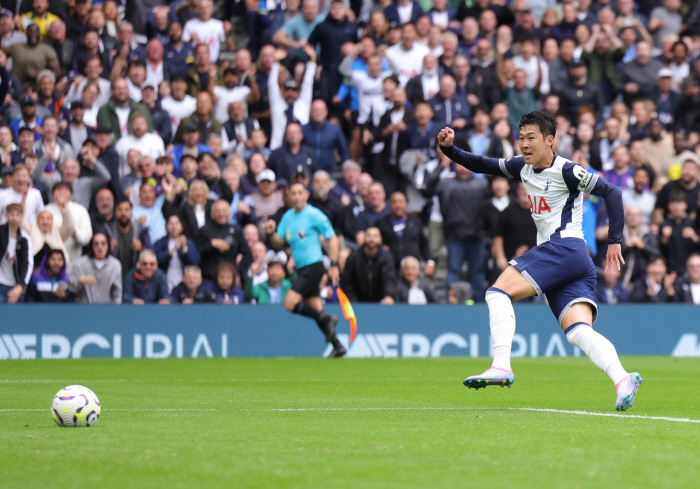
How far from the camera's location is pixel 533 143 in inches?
288

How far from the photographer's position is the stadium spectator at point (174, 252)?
49.4 feet

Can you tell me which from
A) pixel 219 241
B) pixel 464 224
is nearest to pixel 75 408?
pixel 219 241

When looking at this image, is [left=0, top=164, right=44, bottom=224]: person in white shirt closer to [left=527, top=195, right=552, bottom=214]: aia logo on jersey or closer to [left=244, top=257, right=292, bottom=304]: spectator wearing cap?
[left=244, top=257, right=292, bottom=304]: spectator wearing cap

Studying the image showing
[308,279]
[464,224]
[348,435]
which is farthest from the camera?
[464,224]

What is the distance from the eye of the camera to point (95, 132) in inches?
623

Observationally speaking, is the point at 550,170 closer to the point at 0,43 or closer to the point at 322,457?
the point at 322,457

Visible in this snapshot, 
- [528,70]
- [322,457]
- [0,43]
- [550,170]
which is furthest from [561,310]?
[0,43]

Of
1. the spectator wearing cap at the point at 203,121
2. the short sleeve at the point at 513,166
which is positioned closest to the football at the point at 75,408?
the short sleeve at the point at 513,166

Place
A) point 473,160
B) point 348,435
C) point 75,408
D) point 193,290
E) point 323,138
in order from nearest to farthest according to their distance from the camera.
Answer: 1. point 348,435
2. point 75,408
3. point 473,160
4. point 193,290
5. point 323,138

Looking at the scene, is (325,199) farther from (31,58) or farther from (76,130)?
(31,58)

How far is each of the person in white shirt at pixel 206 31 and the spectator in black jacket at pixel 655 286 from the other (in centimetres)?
804

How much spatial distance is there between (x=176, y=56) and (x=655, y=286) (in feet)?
28.3

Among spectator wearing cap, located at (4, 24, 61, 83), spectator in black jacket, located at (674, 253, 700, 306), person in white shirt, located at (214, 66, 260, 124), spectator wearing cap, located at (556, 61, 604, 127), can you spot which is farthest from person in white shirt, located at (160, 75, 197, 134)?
spectator in black jacket, located at (674, 253, 700, 306)

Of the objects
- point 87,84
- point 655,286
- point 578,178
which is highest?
point 87,84
